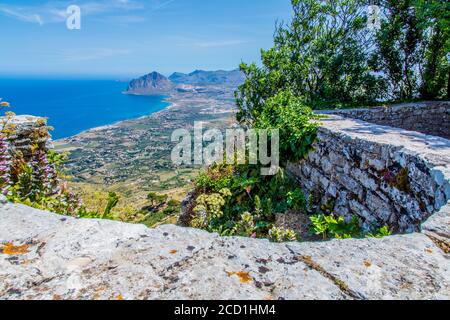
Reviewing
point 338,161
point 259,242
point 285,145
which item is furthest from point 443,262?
point 285,145

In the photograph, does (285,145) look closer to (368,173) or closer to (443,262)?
(368,173)

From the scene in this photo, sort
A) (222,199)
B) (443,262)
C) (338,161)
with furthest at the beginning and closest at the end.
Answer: (222,199) < (338,161) < (443,262)

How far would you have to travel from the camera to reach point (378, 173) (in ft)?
13.5

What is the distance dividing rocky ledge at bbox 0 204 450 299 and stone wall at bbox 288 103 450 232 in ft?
4.05

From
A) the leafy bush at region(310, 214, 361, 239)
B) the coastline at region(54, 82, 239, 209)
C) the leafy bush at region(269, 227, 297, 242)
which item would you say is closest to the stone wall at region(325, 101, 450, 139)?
the leafy bush at region(310, 214, 361, 239)

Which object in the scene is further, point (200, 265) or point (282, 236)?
point (282, 236)

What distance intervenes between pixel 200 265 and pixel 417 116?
10.0m

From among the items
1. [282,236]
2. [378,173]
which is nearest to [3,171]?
[282,236]

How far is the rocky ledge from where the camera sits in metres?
1.46

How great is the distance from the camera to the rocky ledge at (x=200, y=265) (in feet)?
4.79

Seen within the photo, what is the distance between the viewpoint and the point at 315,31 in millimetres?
11109

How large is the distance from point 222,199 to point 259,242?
4.30 m

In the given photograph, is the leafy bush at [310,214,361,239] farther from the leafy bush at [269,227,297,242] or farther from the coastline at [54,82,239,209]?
the coastline at [54,82,239,209]

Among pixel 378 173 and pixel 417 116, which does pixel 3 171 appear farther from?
pixel 417 116
